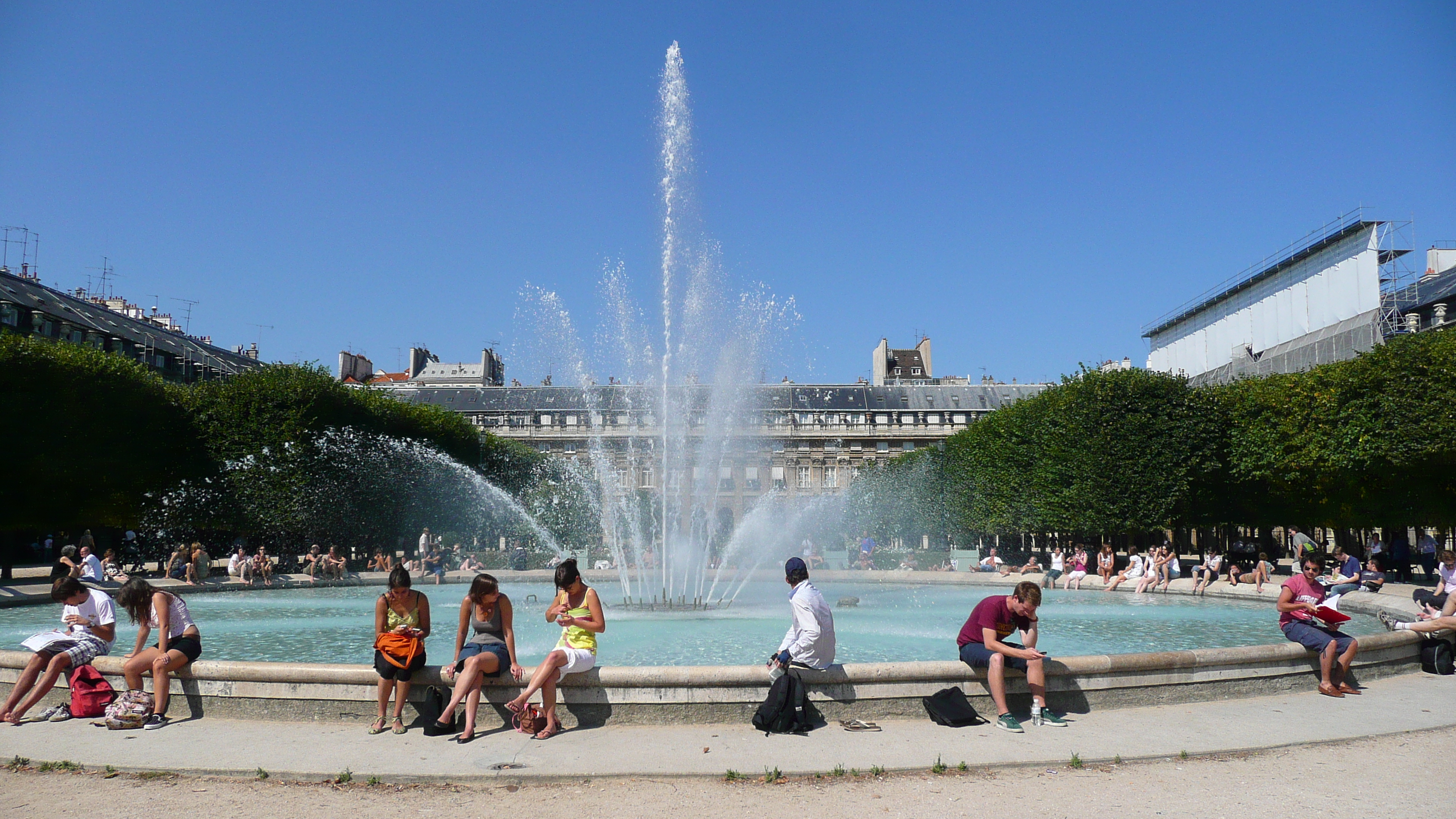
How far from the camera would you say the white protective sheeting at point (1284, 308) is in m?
51.0

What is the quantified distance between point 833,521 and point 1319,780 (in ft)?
131

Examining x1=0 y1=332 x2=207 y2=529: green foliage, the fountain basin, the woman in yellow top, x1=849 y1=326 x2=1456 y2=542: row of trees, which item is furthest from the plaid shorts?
x1=849 y1=326 x2=1456 y2=542: row of trees

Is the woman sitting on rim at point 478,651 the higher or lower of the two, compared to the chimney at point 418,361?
lower

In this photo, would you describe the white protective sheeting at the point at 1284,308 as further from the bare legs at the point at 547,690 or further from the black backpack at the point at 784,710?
the bare legs at the point at 547,690

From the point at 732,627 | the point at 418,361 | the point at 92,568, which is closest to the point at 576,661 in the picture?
the point at 732,627

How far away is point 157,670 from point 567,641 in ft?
11.2

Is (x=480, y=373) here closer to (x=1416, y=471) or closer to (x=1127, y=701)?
(x=1416, y=471)

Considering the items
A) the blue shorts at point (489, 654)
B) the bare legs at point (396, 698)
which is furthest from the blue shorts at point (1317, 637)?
the bare legs at point (396, 698)

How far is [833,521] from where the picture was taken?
152ft

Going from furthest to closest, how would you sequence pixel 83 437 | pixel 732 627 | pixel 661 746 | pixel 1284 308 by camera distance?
pixel 1284 308 < pixel 83 437 < pixel 732 627 < pixel 661 746

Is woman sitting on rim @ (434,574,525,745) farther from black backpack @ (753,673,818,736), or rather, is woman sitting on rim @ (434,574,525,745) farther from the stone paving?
black backpack @ (753,673,818,736)

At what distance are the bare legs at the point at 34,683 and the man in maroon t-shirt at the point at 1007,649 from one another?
306 inches

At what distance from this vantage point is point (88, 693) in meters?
8.17

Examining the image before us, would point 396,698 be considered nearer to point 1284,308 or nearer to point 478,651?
point 478,651
